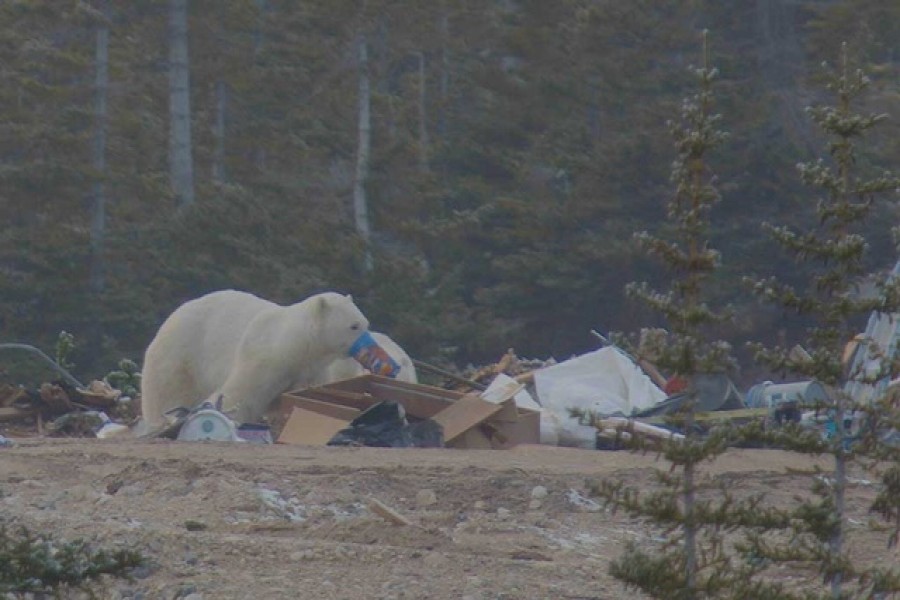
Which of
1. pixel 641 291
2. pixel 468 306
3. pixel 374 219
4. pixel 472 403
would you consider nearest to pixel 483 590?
pixel 641 291

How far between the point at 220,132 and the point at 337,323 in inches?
976

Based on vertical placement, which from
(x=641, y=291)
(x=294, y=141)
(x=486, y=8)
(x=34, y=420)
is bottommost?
(x=34, y=420)

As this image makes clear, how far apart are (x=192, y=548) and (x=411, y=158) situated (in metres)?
28.1

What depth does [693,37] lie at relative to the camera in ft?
105

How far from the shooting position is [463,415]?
1191cm

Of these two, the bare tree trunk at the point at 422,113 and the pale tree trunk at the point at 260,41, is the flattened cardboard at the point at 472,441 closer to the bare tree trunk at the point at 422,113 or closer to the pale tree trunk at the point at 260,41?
the bare tree trunk at the point at 422,113

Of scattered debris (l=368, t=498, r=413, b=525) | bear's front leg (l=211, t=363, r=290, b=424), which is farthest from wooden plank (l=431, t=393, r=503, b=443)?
scattered debris (l=368, t=498, r=413, b=525)

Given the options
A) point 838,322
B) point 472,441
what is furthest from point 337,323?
point 838,322

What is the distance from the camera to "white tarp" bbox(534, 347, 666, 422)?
13.8 metres

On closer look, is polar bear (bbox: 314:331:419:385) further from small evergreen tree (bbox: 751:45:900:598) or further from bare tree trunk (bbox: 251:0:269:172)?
bare tree trunk (bbox: 251:0:269:172)

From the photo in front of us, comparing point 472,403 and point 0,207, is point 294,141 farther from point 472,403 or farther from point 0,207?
point 472,403

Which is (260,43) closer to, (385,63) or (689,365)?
(385,63)

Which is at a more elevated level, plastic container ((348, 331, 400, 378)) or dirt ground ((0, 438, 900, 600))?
plastic container ((348, 331, 400, 378))

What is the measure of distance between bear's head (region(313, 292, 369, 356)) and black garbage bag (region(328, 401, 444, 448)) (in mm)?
1928
